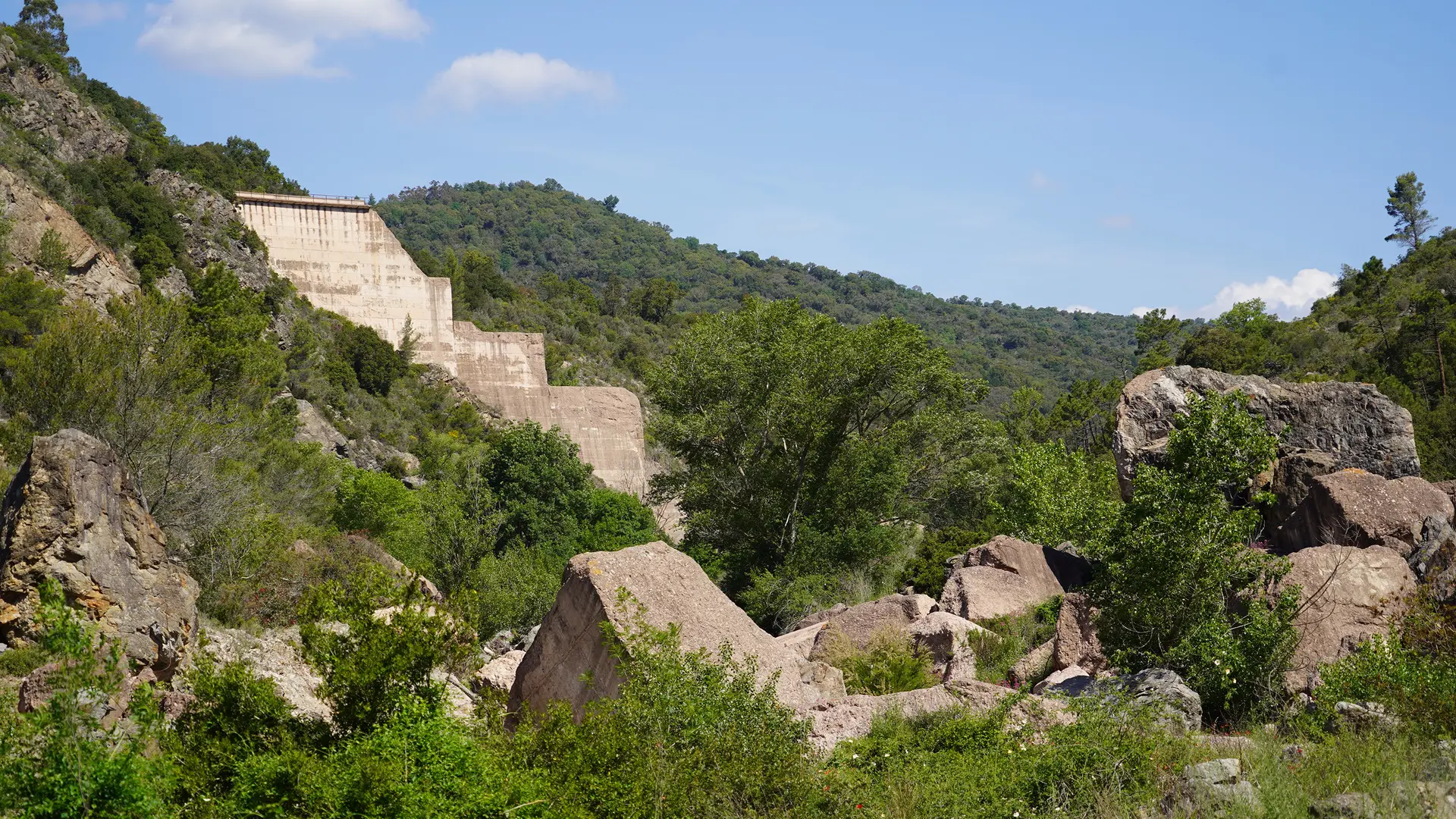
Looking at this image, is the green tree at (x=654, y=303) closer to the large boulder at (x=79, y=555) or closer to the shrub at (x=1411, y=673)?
the large boulder at (x=79, y=555)

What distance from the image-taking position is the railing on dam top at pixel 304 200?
47156 mm

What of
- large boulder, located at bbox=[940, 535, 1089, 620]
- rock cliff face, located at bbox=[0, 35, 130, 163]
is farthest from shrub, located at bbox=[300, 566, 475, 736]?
rock cliff face, located at bbox=[0, 35, 130, 163]

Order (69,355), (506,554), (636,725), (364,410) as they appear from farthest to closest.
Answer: (364,410), (506,554), (69,355), (636,725)

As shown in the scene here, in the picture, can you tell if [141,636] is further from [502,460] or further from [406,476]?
[406,476]

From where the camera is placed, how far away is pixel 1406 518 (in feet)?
41.2

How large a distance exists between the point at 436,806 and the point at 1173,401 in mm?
11822

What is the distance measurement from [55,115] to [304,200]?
9.02m

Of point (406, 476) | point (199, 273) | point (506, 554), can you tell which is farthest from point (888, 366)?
point (199, 273)

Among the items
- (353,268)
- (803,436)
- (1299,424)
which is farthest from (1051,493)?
(353,268)

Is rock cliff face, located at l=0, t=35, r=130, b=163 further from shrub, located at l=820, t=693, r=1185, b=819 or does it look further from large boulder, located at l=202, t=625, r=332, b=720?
shrub, located at l=820, t=693, r=1185, b=819

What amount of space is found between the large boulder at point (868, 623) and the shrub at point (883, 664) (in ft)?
0.30

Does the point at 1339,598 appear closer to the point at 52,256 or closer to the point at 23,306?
the point at 23,306

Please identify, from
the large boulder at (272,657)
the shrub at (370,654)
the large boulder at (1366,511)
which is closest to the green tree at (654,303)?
the large boulder at (272,657)

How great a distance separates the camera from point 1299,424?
15406 millimetres
